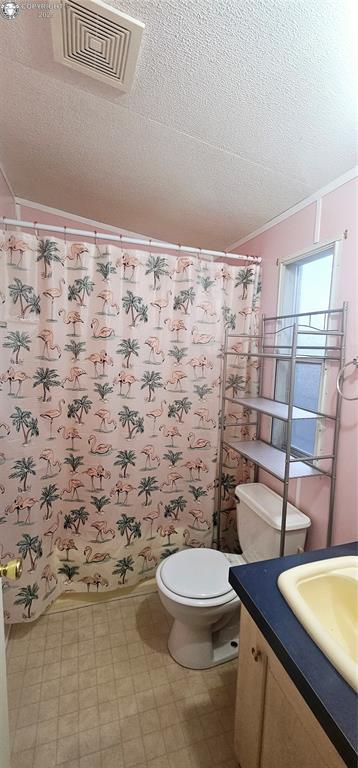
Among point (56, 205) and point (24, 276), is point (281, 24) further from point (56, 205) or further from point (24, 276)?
point (56, 205)

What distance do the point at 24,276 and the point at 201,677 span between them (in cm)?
202

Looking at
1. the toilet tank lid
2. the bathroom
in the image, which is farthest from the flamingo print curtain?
the toilet tank lid

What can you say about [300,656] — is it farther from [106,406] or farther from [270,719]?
[106,406]

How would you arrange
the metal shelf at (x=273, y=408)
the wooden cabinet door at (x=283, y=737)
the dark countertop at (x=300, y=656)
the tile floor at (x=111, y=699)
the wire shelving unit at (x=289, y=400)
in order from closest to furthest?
the dark countertop at (x=300, y=656) < the wooden cabinet door at (x=283, y=737) < the tile floor at (x=111, y=699) < the wire shelving unit at (x=289, y=400) < the metal shelf at (x=273, y=408)

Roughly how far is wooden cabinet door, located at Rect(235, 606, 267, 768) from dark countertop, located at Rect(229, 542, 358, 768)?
125 mm

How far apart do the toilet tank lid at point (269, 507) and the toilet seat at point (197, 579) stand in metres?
0.32

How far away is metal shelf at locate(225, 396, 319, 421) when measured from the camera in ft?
4.47

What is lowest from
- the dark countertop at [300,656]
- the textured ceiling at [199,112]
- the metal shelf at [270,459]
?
the dark countertop at [300,656]

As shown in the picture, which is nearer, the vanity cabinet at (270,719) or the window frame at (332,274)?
the vanity cabinet at (270,719)

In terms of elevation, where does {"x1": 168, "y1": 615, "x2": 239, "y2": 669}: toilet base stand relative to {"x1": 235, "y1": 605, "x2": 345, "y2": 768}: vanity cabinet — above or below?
below

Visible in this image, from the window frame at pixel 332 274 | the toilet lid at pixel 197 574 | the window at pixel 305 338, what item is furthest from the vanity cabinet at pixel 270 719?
the window at pixel 305 338

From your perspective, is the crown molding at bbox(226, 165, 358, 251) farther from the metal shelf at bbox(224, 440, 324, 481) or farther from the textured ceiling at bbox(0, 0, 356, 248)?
the metal shelf at bbox(224, 440, 324, 481)

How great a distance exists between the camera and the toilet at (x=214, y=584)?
1320 mm

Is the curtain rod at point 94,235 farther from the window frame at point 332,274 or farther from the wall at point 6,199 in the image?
the window frame at point 332,274
